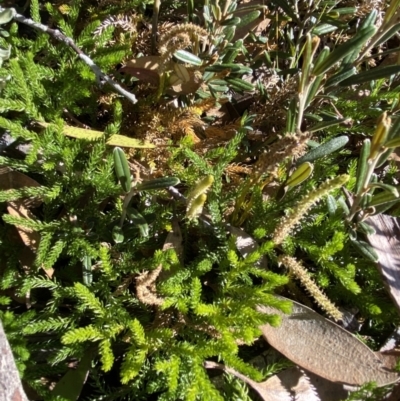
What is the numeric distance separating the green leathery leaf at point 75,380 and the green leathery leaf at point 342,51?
980 millimetres

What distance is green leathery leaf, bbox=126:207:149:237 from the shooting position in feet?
4.89

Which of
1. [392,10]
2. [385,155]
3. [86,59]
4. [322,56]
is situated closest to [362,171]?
[385,155]

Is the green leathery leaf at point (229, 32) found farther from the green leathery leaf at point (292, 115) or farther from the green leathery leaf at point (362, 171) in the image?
the green leathery leaf at point (362, 171)

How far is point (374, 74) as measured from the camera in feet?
5.47

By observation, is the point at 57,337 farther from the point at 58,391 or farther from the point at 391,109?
the point at 391,109

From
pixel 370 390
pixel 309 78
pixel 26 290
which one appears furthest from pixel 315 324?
pixel 26 290

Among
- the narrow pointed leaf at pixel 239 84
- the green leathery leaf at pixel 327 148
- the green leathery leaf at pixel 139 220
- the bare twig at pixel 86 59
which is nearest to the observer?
the green leathery leaf at pixel 139 220

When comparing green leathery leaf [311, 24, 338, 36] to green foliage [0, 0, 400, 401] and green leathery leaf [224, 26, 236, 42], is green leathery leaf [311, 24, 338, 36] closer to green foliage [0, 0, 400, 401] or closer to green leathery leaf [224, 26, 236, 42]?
green foliage [0, 0, 400, 401]

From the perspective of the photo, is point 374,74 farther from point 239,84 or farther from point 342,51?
point 239,84

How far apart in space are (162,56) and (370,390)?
110 centimetres

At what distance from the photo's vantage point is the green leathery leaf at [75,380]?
1440 millimetres

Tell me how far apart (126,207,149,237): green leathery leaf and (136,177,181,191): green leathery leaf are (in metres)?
0.07

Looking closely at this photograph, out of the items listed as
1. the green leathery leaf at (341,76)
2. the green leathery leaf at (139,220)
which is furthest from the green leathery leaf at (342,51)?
the green leathery leaf at (139,220)

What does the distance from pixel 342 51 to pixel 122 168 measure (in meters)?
0.69
